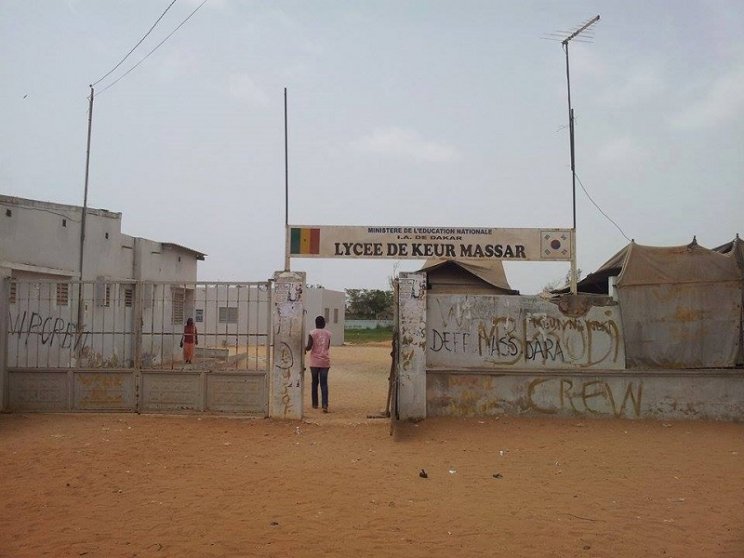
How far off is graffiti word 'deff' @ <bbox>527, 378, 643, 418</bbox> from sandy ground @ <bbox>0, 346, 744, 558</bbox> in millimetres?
240

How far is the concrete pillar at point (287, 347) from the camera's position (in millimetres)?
9758

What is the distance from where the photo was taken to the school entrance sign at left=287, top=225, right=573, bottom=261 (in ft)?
34.1

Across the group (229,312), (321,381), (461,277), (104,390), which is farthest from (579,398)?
(461,277)

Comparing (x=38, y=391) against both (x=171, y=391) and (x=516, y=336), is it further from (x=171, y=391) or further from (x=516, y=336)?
(x=516, y=336)

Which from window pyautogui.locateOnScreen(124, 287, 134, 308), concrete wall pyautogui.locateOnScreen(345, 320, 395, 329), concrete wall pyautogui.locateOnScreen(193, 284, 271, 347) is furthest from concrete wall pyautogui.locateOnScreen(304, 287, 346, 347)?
concrete wall pyautogui.locateOnScreen(345, 320, 395, 329)

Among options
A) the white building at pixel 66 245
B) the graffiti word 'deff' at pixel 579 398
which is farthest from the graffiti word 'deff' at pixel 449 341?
the white building at pixel 66 245

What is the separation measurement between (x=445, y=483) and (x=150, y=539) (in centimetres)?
307

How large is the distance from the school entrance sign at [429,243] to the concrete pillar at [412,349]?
89 centimetres

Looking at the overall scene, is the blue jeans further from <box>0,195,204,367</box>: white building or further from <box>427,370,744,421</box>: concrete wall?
<box>0,195,204,367</box>: white building

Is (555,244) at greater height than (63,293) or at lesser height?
greater

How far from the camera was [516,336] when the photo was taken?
9.91m

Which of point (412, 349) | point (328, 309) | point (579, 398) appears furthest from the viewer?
point (328, 309)

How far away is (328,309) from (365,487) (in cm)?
2913

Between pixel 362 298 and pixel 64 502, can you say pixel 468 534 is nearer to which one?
pixel 64 502
